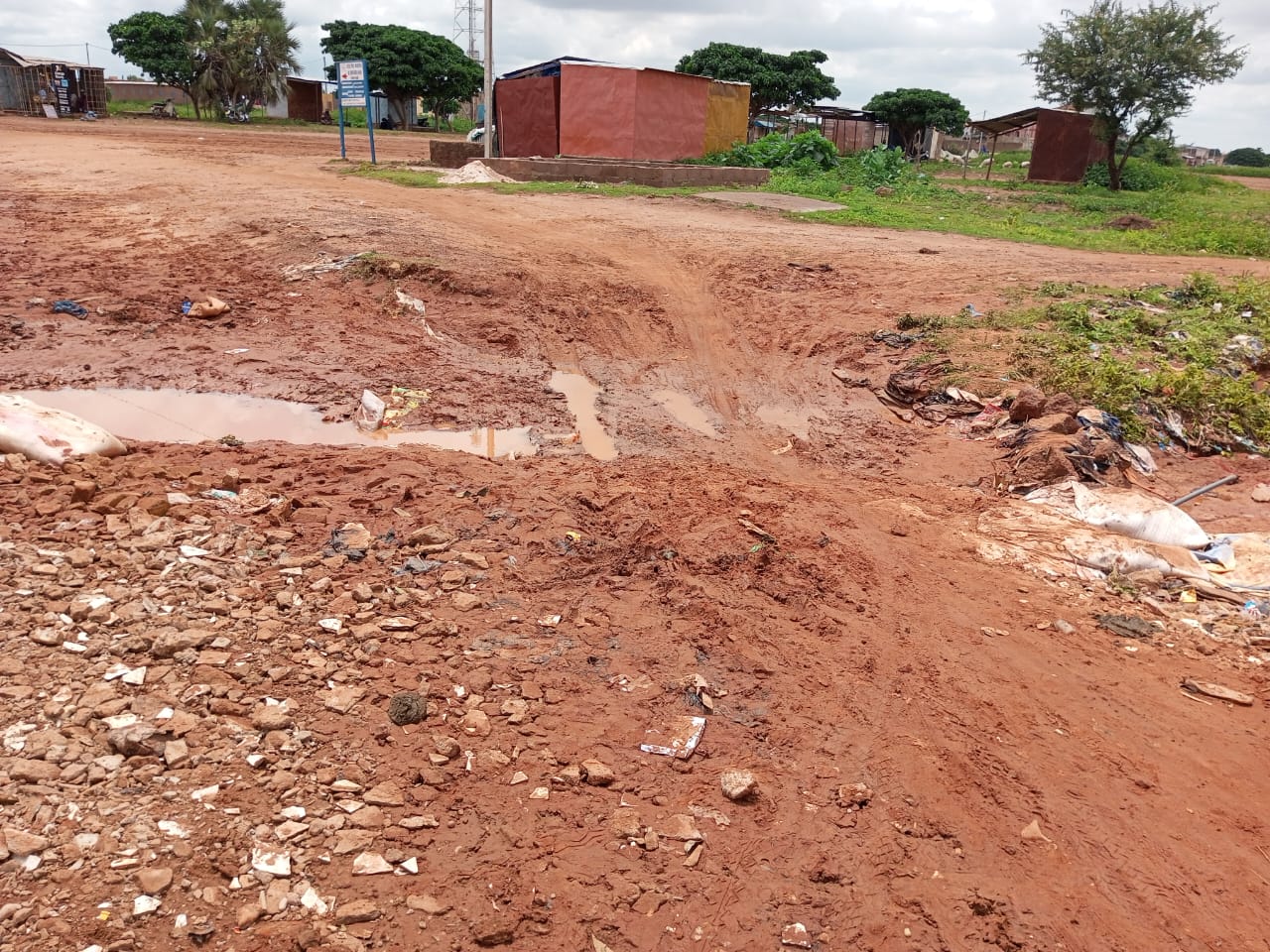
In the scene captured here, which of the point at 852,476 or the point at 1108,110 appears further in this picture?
the point at 1108,110

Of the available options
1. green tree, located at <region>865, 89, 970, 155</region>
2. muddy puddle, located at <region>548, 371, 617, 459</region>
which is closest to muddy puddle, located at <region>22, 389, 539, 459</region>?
muddy puddle, located at <region>548, 371, 617, 459</region>

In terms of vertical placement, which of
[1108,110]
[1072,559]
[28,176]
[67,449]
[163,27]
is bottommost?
[1072,559]

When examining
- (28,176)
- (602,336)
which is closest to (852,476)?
(602,336)

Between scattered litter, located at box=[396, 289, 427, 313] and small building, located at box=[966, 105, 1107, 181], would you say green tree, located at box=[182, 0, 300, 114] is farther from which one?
scattered litter, located at box=[396, 289, 427, 313]

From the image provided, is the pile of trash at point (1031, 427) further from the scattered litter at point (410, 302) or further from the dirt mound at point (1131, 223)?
the dirt mound at point (1131, 223)

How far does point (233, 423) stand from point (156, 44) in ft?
133

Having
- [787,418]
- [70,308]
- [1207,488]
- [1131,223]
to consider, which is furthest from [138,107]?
[1207,488]

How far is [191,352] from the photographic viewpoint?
8164 mm

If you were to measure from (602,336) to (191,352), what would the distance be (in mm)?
4051

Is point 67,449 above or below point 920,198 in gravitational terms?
below

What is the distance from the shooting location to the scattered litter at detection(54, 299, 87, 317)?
8.80m

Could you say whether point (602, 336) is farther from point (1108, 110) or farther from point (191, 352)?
point (1108, 110)

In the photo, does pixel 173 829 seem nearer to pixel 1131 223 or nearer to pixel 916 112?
pixel 1131 223

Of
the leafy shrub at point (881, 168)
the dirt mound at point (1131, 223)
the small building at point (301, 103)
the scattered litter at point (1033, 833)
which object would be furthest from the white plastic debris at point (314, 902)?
the small building at point (301, 103)
